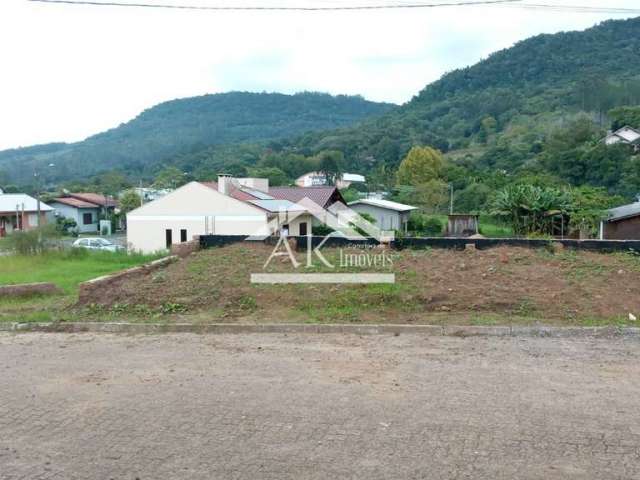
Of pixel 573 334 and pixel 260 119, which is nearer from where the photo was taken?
pixel 573 334

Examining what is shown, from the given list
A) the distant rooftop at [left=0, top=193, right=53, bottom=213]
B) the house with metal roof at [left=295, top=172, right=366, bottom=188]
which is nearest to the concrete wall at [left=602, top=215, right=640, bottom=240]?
the distant rooftop at [left=0, top=193, right=53, bottom=213]

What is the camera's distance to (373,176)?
256ft

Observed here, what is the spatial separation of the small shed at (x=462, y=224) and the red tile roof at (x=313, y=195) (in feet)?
23.3

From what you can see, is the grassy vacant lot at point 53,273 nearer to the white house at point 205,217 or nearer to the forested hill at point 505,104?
the white house at point 205,217

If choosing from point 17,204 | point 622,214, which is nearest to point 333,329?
point 622,214

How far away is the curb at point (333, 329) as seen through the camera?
8.23 metres

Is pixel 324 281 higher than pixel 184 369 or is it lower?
higher

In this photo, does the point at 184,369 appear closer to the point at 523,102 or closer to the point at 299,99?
the point at 523,102

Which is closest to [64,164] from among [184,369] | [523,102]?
[523,102]

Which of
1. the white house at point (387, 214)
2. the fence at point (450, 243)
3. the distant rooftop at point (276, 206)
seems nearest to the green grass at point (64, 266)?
the fence at point (450, 243)

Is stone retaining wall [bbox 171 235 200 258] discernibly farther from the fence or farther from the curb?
the curb

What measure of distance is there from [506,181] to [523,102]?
167 ft

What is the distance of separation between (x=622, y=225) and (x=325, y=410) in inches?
886

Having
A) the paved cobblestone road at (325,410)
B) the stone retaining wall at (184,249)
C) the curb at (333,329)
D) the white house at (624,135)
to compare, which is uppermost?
the white house at (624,135)
